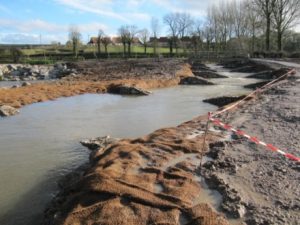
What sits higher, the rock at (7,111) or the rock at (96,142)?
the rock at (96,142)

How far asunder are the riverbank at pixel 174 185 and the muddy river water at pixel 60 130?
1.07 m

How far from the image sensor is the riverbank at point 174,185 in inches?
245

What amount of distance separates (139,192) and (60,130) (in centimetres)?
964

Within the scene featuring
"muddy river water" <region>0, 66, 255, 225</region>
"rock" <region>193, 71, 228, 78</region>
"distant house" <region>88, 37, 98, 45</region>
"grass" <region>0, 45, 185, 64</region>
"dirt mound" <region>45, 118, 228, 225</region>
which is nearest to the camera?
"dirt mound" <region>45, 118, 228, 225</region>

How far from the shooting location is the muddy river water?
29.5ft

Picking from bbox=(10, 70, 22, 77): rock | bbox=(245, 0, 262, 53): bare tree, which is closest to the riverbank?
bbox=(10, 70, 22, 77): rock

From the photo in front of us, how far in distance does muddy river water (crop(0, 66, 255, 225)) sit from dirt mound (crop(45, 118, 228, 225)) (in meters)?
1.20

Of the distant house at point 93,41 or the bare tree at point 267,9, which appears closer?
the bare tree at point 267,9

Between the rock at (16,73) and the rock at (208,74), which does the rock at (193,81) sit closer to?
the rock at (208,74)

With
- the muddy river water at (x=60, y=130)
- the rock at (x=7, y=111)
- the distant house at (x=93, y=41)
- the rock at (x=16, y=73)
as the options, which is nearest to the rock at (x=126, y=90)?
the muddy river water at (x=60, y=130)

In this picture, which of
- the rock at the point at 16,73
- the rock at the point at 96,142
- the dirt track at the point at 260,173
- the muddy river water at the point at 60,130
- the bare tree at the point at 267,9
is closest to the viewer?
the dirt track at the point at 260,173

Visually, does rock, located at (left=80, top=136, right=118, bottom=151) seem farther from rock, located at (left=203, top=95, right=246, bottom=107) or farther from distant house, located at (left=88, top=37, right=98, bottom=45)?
distant house, located at (left=88, top=37, right=98, bottom=45)

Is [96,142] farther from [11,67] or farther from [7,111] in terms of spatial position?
[11,67]

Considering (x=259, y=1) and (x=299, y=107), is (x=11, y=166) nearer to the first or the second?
(x=299, y=107)
